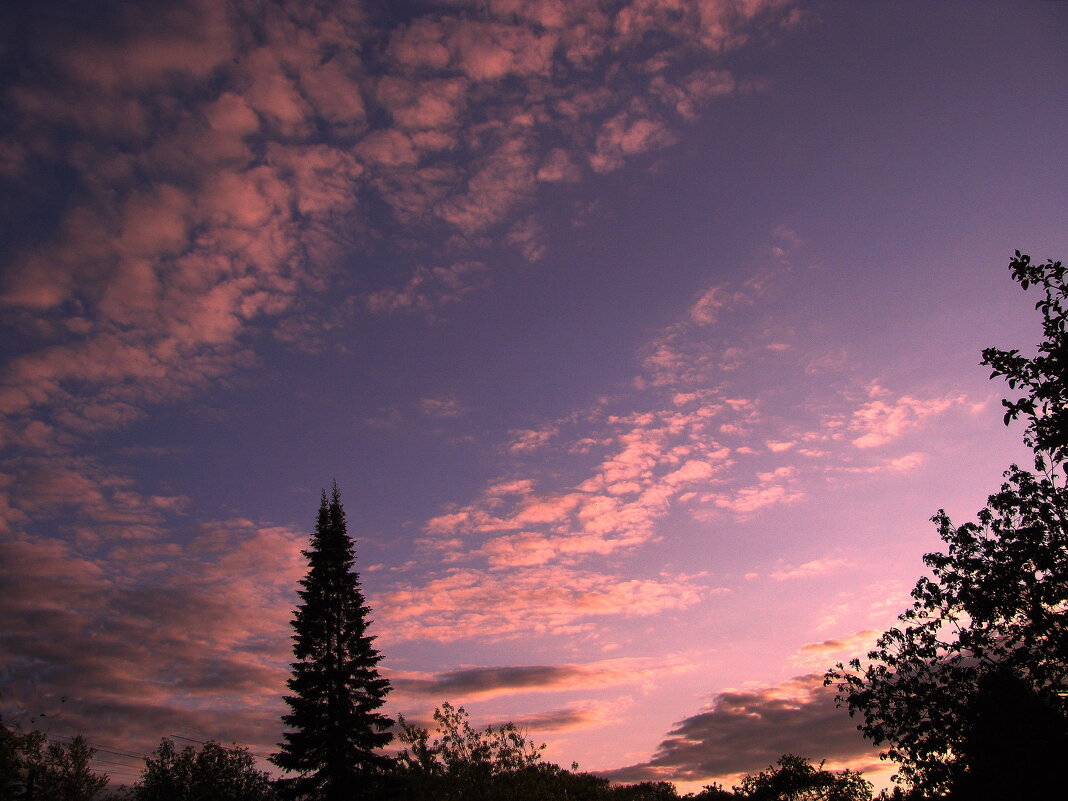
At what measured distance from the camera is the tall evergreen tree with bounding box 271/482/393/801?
41.6m

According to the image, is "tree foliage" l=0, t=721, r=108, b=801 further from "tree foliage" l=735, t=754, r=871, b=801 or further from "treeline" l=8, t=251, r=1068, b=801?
"tree foliage" l=735, t=754, r=871, b=801

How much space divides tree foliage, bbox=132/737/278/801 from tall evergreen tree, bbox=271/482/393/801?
28567 mm

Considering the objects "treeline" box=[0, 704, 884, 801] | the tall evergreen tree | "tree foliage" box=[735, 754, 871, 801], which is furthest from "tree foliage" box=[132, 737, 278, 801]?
"tree foliage" box=[735, 754, 871, 801]

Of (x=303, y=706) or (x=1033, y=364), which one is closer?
(x=1033, y=364)

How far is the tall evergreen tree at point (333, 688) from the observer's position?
137ft

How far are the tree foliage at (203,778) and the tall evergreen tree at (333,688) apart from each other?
28.6 metres

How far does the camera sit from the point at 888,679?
91.9 ft

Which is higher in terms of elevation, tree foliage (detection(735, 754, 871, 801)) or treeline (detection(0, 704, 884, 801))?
treeline (detection(0, 704, 884, 801))

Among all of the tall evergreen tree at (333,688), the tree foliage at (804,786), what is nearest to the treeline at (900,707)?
the tall evergreen tree at (333,688)

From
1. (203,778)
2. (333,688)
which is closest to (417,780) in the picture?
(333,688)

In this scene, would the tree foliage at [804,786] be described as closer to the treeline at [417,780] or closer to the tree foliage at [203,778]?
the treeline at [417,780]

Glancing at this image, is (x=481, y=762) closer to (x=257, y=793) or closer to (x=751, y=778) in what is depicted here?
(x=257, y=793)

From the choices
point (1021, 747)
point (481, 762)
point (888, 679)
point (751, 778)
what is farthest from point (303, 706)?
point (751, 778)

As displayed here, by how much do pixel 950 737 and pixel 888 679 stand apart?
2.89 metres
